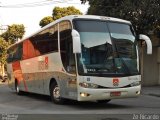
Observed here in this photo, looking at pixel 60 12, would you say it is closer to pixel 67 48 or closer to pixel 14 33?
pixel 14 33

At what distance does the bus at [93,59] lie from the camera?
1541 centimetres

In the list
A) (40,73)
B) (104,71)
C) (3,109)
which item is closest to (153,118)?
(104,71)

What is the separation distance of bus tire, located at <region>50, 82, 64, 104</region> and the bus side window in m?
1.51

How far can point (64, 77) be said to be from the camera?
1670 centimetres

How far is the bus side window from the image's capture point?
16.0 m

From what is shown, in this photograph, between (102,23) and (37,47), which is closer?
(102,23)

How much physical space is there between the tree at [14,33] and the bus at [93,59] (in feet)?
132

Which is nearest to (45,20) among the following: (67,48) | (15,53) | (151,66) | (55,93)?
(151,66)

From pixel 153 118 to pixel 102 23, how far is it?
16.0ft

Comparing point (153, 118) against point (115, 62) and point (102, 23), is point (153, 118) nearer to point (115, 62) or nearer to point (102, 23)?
point (115, 62)

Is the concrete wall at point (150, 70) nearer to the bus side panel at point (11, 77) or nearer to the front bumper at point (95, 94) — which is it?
the bus side panel at point (11, 77)

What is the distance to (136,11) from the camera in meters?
29.0

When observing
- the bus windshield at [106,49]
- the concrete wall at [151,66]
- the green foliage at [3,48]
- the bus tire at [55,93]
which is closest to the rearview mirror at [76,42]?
the bus windshield at [106,49]

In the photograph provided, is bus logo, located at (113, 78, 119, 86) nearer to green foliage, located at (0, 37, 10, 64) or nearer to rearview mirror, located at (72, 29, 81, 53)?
rearview mirror, located at (72, 29, 81, 53)
